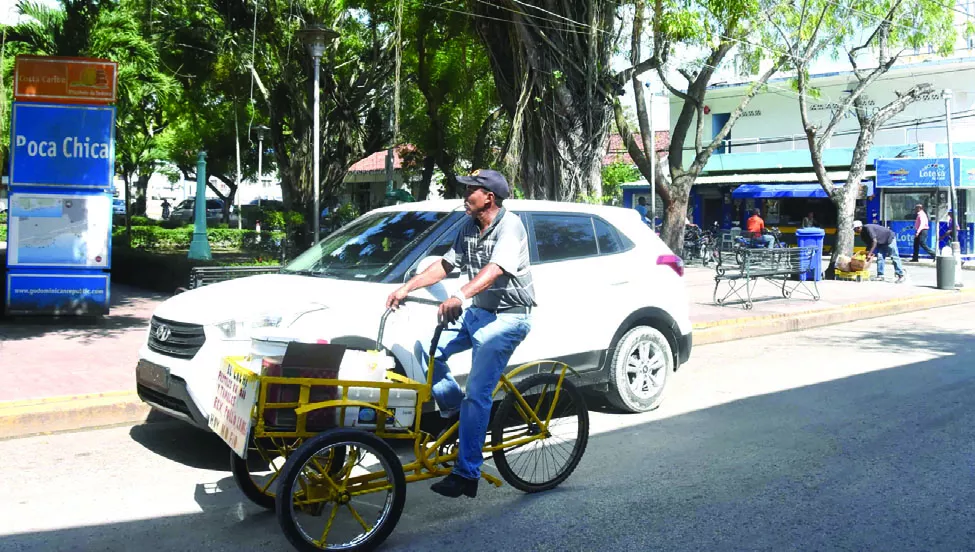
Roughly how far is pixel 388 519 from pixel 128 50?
14.7m

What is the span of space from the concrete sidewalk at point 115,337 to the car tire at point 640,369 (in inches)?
146

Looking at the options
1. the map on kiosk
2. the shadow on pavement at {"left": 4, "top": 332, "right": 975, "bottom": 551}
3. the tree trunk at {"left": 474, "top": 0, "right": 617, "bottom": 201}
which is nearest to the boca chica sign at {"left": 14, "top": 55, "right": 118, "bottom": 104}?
the map on kiosk

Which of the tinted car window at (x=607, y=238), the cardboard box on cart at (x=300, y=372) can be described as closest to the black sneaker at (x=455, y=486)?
the cardboard box on cart at (x=300, y=372)

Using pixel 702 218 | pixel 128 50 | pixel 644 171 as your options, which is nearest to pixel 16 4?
pixel 128 50

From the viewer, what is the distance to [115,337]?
1032 centimetres

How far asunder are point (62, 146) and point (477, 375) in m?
8.15

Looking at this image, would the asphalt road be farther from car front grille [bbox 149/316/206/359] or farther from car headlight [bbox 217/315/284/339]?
car headlight [bbox 217/315/284/339]

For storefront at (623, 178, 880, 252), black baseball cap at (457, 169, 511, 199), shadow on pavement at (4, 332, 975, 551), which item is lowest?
shadow on pavement at (4, 332, 975, 551)

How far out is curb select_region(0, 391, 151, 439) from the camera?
673 cm

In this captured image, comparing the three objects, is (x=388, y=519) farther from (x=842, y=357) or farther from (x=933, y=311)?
(x=933, y=311)

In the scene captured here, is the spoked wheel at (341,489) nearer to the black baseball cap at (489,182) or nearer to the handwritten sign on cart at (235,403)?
the handwritten sign on cart at (235,403)

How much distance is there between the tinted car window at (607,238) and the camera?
7.37m

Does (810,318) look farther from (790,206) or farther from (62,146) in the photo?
(790,206)

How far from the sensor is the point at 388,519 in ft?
14.6
